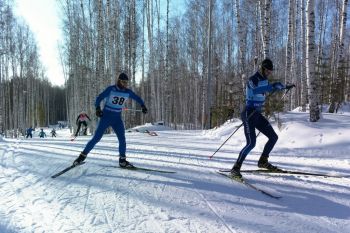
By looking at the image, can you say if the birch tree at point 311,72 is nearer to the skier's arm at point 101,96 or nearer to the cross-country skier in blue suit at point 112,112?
the cross-country skier in blue suit at point 112,112

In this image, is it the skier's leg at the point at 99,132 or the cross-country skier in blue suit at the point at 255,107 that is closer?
the cross-country skier in blue suit at the point at 255,107

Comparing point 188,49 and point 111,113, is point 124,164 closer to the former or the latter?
point 111,113

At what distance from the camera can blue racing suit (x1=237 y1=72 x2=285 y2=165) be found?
21.1 ft

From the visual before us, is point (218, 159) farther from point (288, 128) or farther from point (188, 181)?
point (288, 128)

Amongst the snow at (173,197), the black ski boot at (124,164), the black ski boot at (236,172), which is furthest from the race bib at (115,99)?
the black ski boot at (236,172)

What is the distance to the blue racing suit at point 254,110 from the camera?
6.44m

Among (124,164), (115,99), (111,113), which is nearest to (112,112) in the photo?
(111,113)

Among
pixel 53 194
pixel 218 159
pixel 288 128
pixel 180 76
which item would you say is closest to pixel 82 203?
pixel 53 194

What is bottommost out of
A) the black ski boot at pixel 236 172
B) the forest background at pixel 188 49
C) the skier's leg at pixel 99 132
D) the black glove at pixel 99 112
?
the black ski boot at pixel 236 172

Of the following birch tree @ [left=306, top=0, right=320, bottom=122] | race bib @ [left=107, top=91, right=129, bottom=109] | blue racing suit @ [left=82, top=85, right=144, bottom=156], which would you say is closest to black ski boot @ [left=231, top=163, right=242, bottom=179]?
blue racing suit @ [left=82, top=85, right=144, bottom=156]

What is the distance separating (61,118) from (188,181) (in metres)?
94.3

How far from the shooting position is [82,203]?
5137 mm

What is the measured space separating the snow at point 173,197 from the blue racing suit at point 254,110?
61 cm

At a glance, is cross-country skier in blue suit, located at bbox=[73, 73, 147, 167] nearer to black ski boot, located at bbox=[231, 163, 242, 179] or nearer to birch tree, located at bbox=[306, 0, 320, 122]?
black ski boot, located at bbox=[231, 163, 242, 179]
